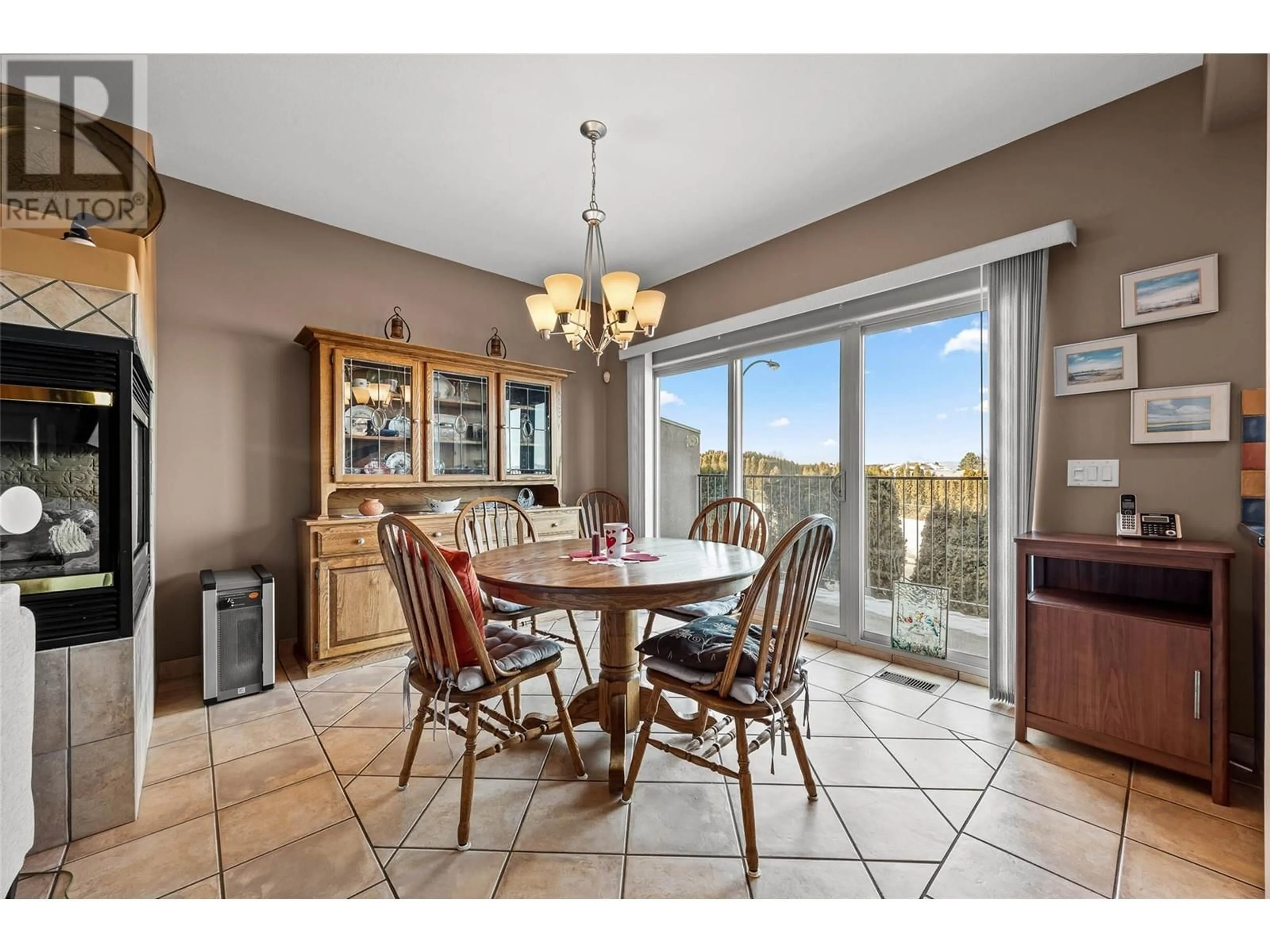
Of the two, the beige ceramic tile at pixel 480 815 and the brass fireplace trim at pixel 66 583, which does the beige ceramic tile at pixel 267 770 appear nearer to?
the beige ceramic tile at pixel 480 815

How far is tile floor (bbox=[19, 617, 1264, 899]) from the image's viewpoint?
4.64 feet

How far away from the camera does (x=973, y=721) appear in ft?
7.68

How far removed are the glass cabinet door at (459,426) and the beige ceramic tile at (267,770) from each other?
1775 mm

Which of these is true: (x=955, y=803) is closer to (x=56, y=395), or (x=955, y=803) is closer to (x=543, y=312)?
(x=543, y=312)

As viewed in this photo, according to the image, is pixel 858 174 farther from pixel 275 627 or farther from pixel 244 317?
pixel 275 627

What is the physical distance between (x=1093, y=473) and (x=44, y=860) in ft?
13.1

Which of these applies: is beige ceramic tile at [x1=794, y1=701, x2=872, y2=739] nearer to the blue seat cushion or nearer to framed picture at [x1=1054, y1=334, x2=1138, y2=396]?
the blue seat cushion

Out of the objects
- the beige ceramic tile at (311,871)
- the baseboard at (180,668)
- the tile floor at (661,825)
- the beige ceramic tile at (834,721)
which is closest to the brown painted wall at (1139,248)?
the tile floor at (661,825)

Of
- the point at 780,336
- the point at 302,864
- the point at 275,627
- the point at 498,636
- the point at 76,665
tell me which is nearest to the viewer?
the point at 302,864

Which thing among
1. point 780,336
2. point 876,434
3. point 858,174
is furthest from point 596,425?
point 858,174

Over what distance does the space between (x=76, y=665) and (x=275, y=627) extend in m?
1.46

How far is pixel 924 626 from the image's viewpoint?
3014mm

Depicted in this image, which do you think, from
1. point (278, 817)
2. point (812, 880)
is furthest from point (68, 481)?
point (812, 880)

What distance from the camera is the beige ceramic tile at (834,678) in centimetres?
274
